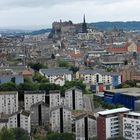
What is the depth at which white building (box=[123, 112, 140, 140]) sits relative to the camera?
10500mm

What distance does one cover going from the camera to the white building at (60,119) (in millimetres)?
11641

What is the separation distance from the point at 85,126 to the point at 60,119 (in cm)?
75

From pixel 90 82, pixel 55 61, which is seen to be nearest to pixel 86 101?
pixel 90 82

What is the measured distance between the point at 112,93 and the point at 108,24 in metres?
47.8

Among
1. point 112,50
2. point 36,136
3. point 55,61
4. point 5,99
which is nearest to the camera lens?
point 36,136

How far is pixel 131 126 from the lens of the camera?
10617 millimetres

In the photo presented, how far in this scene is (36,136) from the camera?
10.8m

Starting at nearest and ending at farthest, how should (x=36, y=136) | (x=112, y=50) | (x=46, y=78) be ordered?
(x=36, y=136) → (x=46, y=78) → (x=112, y=50)

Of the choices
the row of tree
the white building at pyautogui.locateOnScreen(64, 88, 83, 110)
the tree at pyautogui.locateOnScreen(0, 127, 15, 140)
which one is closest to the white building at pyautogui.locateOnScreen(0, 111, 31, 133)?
the row of tree

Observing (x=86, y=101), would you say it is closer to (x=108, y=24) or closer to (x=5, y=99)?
(x=5, y=99)

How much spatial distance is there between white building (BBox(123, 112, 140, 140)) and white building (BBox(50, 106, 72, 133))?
141 cm

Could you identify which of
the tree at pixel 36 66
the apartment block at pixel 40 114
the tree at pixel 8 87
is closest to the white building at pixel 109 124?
the apartment block at pixel 40 114

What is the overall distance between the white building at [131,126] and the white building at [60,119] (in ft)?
4.62

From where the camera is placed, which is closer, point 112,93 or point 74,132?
point 74,132
